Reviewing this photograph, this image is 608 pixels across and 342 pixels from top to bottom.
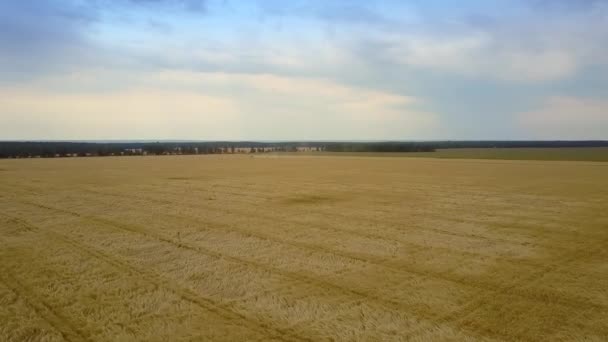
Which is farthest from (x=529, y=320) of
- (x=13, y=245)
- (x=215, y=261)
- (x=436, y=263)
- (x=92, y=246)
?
(x=13, y=245)

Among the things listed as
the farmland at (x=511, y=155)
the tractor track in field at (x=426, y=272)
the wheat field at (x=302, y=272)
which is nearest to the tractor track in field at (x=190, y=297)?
the wheat field at (x=302, y=272)

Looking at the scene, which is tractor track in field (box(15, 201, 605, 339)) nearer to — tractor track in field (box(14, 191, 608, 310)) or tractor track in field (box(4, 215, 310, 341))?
tractor track in field (box(14, 191, 608, 310))

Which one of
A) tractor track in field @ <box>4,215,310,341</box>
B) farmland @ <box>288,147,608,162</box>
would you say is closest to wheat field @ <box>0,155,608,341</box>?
tractor track in field @ <box>4,215,310,341</box>

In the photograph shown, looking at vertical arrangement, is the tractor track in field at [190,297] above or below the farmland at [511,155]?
below

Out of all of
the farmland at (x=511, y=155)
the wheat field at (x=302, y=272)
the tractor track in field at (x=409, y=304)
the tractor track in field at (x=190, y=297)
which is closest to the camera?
the tractor track in field at (x=190, y=297)

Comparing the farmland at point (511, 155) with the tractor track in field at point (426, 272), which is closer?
the tractor track in field at point (426, 272)

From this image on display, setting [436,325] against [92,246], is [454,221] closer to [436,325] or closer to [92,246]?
[436,325]

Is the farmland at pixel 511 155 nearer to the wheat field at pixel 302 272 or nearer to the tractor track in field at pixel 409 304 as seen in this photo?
the wheat field at pixel 302 272

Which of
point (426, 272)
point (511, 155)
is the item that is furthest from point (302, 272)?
point (511, 155)
